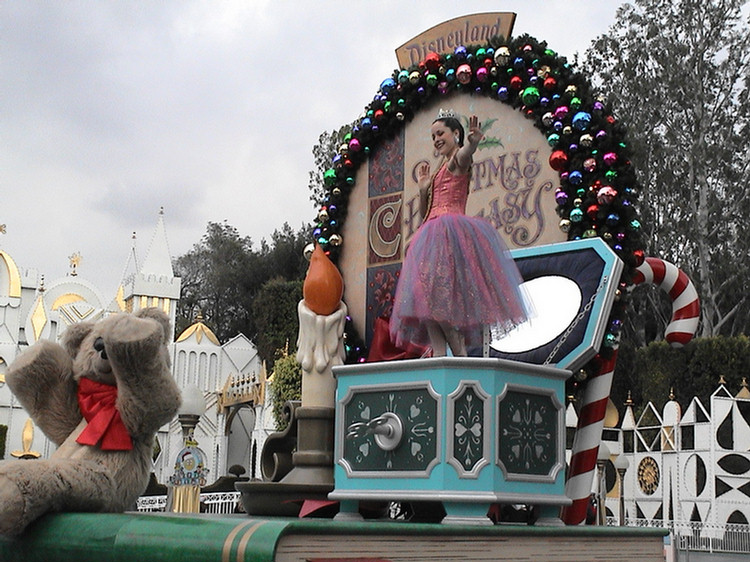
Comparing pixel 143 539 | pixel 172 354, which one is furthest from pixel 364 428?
pixel 172 354

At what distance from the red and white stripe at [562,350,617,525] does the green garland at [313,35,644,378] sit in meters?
0.17

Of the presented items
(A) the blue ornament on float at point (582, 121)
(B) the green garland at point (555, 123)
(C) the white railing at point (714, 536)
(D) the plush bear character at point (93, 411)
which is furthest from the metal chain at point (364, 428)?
(C) the white railing at point (714, 536)

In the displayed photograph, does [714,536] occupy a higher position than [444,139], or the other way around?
[444,139]

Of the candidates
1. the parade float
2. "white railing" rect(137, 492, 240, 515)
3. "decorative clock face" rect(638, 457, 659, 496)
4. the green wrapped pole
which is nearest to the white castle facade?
"white railing" rect(137, 492, 240, 515)

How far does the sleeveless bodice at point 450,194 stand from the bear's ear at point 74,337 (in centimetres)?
149

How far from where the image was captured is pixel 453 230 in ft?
12.1

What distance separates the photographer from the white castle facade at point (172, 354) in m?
21.3

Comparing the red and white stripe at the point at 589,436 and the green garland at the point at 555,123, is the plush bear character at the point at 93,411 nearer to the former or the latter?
the green garland at the point at 555,123

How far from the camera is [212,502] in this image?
1401cm

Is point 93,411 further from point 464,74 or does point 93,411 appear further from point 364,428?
point 464,74

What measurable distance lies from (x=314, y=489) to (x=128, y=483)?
92 cm

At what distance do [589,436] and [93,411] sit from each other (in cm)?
233

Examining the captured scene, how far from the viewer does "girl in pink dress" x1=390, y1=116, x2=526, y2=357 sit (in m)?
3.60

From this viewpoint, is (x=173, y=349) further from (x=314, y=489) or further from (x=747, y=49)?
(x=314, y=489)
